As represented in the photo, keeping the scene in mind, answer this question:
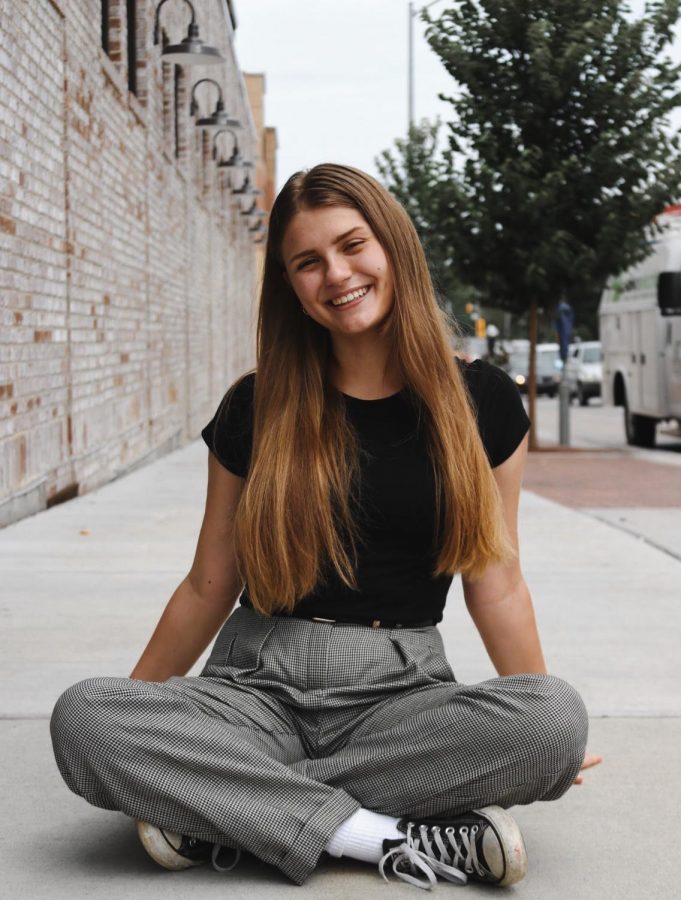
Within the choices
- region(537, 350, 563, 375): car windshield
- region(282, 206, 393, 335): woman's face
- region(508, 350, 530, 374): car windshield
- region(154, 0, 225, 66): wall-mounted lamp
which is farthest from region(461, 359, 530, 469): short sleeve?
region(537, 350, 563, 375): car windshield

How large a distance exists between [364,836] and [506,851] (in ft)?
1.03

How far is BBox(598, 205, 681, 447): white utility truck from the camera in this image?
59.5 feet

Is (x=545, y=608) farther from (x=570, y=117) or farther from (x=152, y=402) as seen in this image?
(x=570, y=117)

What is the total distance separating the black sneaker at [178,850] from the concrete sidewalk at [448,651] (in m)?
0.03

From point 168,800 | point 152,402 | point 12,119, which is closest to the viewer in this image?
point 168,800

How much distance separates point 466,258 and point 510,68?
2.35 m

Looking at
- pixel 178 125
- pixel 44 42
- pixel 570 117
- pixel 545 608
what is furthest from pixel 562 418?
pixel 545 608

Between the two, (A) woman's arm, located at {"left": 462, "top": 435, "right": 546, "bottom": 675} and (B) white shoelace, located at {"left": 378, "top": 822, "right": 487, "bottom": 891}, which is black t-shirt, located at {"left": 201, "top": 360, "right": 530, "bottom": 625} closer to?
(A) woman's arm, located at {"left": 462, "top": 435, "right": 546, "bottom": 675}

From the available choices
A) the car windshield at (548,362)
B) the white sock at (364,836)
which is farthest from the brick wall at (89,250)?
the car windshield at (548,362)

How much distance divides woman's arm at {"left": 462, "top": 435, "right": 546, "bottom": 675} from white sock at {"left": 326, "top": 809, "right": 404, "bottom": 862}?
503 mm

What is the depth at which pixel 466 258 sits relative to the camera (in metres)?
18.7

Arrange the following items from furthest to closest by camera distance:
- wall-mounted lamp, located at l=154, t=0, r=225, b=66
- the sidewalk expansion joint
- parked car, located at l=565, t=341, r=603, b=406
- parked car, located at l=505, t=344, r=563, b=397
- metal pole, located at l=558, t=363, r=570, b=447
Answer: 1. parked car, located at l=505, t=344, r=563, b=397
2. parked car, located at l=565, t=341, r=603, b=406
3. metal pole, located at l=558, t=363, r=570, b=447
4. wall-mounted lamp, located at l=154, t=0, r=225, b=66
5. the sidewalk expansion joint

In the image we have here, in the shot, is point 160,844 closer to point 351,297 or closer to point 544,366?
point 351,297

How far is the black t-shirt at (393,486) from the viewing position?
131 inches
